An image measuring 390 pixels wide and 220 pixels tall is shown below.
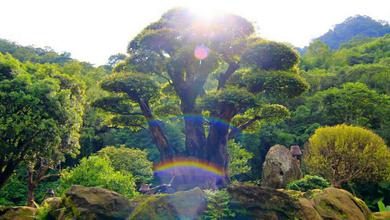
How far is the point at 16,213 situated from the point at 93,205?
13.9ft

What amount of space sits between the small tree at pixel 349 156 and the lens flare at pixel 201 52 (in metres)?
11.5

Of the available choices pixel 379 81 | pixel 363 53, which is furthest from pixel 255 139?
pixel 363 53

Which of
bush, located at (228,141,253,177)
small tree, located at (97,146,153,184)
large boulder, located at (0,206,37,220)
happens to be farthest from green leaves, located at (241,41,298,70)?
bush, located at (228,141,253,177)

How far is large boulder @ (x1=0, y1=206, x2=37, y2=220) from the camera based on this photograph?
1183 centimetres

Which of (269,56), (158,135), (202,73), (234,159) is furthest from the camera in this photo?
(234,159)

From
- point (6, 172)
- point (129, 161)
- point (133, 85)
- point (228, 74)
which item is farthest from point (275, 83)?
point (129, 161)

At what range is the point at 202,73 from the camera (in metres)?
12.9

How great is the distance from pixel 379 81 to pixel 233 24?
29.0 metres

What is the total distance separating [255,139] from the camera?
117 ft

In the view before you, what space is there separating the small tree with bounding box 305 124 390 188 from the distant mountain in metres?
70.1

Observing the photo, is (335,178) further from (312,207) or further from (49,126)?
(49,126)

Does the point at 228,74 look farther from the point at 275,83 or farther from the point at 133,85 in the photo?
the point at 133,85

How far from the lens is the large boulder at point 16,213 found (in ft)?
38.8

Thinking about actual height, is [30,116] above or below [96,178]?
above
